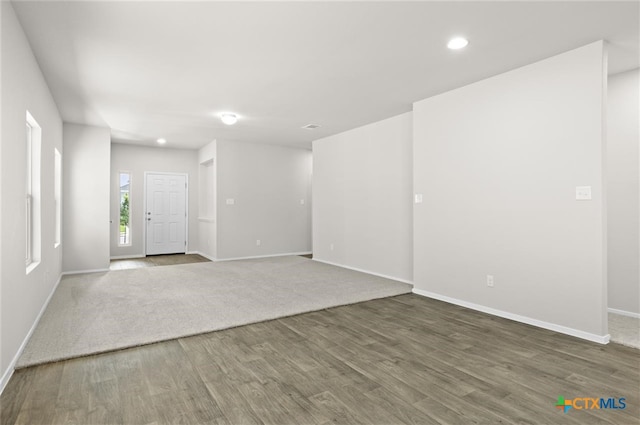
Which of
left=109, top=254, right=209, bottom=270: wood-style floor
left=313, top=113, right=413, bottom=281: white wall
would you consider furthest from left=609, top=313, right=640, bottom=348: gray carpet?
left=109, top=254, right=209, bottom=270: wood-style floor

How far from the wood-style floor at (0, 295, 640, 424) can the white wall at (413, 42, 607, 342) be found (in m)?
0.44

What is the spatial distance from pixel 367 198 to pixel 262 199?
2879mm

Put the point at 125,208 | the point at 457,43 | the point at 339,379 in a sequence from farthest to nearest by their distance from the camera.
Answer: the point at 125,208 → the point at 457,43 → the point at 339,379

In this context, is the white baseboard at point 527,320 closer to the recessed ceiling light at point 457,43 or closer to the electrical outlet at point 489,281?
the electrical outlet at point 489,281

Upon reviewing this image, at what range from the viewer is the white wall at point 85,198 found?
5926 mm

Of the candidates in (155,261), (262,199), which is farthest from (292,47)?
(155,261)

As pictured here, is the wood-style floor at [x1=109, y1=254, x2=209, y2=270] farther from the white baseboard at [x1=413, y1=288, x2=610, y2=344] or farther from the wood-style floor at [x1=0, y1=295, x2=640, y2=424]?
the white baseboard at [x1=413, y1=288, x2=610, y2=344]

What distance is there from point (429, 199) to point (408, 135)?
4.12ft

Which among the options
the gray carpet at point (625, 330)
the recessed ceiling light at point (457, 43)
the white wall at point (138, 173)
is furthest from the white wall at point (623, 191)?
the white wall at point (138, 173)

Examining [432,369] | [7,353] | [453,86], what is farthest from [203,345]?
[453,86]

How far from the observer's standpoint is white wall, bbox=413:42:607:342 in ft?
9.91

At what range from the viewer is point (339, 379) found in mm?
2312

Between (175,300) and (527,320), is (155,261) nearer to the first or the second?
(175,300)

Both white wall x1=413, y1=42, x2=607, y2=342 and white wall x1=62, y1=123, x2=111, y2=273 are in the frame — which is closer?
white wall x1=413, y1=42, x2=607, y2=342
